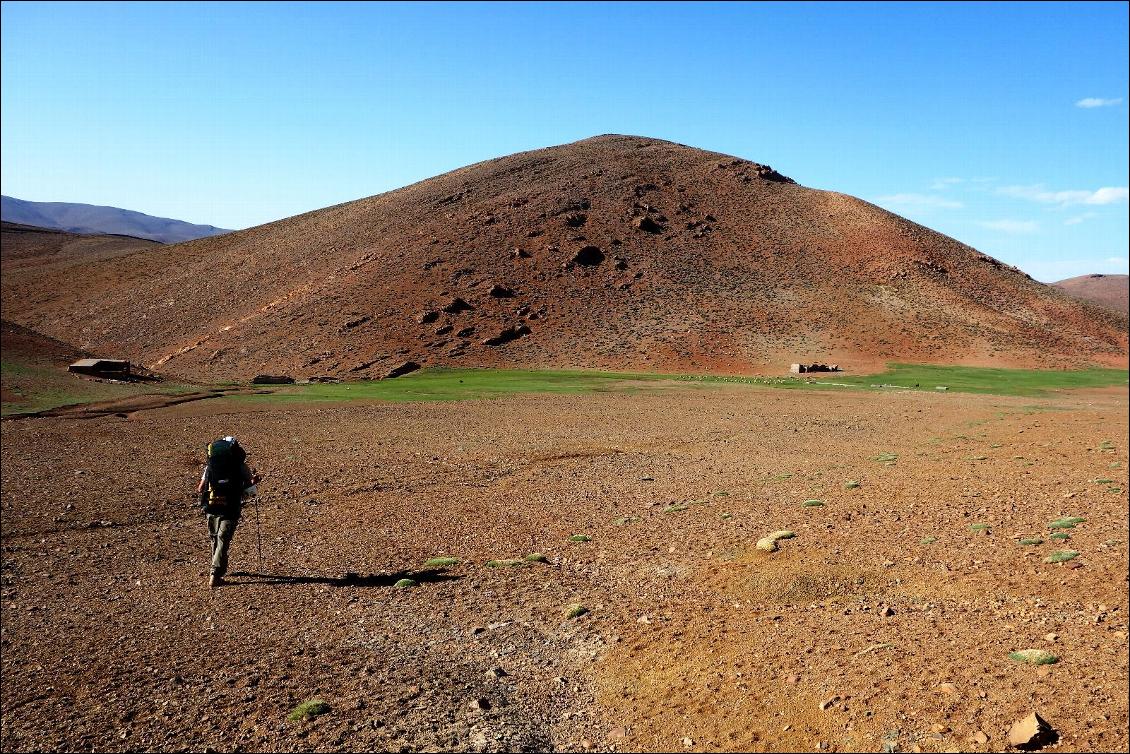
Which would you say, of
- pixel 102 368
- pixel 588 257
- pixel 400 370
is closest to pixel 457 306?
pixel 400 370

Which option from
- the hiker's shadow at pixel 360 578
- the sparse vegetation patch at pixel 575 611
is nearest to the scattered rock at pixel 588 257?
the hiker's shadow at pixel 360 578

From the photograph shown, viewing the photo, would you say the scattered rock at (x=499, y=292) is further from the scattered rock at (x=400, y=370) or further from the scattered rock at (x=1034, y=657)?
the scattered rock at (x=1034, y=657)

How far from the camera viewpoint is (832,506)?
47.6ft

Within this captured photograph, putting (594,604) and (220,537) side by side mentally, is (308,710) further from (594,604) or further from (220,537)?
(220,537)

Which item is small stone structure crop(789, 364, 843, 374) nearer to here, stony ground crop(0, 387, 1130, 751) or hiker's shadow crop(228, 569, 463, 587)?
stony ground crop(0, 387, 1130, 751)

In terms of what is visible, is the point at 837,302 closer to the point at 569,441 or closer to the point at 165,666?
the point at 569,441

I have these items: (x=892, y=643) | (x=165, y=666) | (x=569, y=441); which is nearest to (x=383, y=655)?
(x=165, y=666)

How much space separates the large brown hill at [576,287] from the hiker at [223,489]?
157 ft

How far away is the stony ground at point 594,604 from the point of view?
6.91m

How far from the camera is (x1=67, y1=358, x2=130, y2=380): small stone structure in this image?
44.4 meters

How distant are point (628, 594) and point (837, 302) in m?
67.8

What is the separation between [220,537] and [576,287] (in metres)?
64.4

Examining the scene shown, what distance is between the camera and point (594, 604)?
1071cm

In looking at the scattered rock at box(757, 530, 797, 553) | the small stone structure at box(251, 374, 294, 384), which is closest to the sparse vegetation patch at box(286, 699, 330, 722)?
the scattered rock at box(757, 530, 797, 553)
